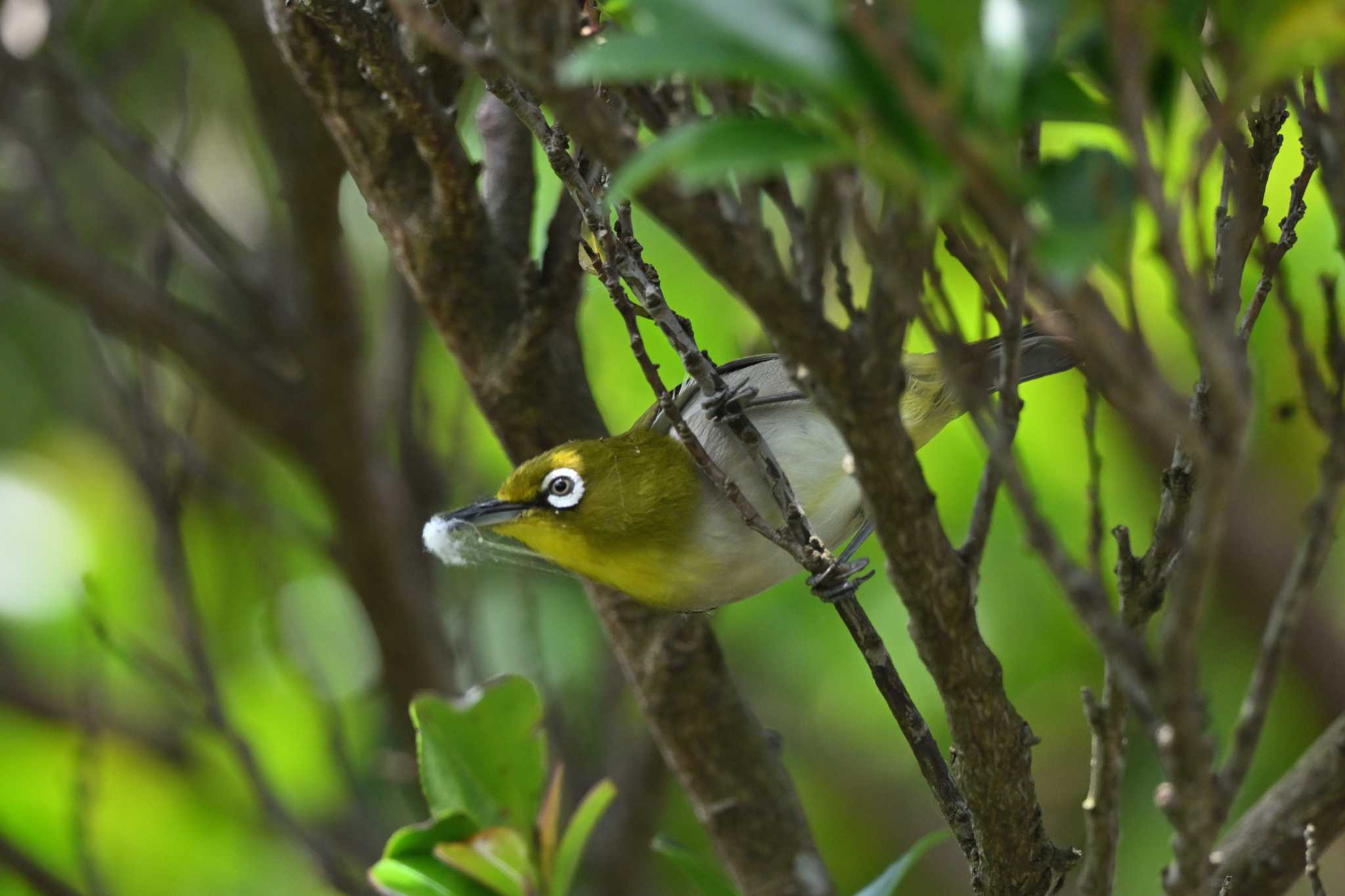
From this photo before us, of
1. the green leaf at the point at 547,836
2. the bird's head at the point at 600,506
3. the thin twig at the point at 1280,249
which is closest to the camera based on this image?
the thin twig at the point at 1280,249

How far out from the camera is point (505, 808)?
1.76 meters

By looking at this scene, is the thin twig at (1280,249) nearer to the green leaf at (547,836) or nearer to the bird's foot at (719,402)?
the bird's foot at (719,402)

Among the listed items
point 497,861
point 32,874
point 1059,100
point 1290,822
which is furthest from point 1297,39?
point 32,874

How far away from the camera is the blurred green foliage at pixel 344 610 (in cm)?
374

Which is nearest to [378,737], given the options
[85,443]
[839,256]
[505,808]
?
[85,443]

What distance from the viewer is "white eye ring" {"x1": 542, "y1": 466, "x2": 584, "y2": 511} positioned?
79.0 inches

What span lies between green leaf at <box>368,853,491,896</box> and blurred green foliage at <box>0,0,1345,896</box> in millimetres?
1285

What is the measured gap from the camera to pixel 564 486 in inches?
79.2

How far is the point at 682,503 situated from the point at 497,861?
575 mm

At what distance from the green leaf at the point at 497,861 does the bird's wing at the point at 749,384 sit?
70 centimetres

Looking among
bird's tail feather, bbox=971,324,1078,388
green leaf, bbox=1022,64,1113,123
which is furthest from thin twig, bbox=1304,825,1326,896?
green leaf, bbox=1022,64,1113,123

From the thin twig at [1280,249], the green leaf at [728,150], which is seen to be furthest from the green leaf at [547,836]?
the green leaf at [728,150]

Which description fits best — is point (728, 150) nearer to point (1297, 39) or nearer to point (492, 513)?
point (1297, 39)

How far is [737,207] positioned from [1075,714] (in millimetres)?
3435
